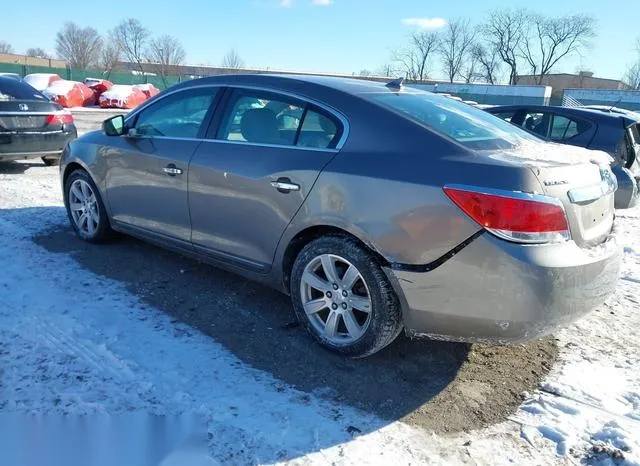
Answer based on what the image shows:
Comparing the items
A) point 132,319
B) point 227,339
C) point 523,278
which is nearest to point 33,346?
point 132,319

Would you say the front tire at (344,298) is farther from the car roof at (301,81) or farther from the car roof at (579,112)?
the car roof at (579,112)

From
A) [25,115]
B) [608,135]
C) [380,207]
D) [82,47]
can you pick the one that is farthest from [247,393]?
[82,47]

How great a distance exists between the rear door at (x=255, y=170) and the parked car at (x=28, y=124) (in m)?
5.52

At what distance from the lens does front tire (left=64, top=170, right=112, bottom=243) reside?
4980 mm

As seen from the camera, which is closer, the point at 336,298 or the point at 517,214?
the point at 517,214

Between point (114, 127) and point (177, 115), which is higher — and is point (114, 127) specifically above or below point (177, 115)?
below

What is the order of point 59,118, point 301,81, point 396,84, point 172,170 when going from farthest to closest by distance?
1. point 59,118
2. point 172,170
3. point 396,84
4. point 301,81

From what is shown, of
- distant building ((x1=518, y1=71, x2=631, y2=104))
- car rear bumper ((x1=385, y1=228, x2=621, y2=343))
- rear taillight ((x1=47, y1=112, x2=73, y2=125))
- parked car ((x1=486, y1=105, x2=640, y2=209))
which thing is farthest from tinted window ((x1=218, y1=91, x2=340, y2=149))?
distant building ((x1=518, y1=71, x2=631, y2=104))

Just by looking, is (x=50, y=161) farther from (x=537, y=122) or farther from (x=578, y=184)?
(x=578, y=184)

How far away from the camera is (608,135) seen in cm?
697

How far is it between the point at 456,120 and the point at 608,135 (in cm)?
460

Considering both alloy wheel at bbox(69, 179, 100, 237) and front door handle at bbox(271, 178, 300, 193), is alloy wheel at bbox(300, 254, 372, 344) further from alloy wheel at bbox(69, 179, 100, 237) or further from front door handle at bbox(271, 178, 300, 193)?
alloy wheel at bbox(69, 179, 100, 237)

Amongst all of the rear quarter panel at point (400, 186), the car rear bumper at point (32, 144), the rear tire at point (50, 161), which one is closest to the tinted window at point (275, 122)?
the rear quarter panel at point (400, 186)

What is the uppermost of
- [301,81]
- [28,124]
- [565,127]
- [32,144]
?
[301,81]
